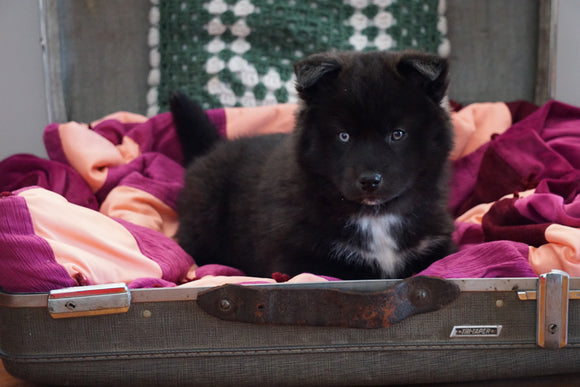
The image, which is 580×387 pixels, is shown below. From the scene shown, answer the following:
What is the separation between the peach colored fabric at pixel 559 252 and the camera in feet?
5.59

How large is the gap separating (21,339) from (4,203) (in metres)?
0.36

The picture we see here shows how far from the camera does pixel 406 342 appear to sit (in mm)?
1590

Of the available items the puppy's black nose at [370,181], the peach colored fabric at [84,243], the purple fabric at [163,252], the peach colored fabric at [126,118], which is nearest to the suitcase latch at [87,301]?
the peach colored fabric at [84,243]

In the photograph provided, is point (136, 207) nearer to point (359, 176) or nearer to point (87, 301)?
point (87, 301)

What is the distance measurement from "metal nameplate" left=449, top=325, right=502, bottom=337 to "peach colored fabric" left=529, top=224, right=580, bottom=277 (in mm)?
283

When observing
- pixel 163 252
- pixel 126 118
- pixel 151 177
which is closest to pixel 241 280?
pixel 163 252

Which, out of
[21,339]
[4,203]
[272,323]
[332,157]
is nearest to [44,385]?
[21,339]

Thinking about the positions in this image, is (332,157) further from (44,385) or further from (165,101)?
(165,101)

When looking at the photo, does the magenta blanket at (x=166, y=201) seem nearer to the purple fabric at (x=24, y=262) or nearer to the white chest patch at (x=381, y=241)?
the purple fabric at (x=24, y=262)

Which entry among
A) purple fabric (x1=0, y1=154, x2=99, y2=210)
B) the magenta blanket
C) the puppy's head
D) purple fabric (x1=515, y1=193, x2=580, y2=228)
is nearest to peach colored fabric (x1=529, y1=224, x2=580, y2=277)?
the magenta blanket

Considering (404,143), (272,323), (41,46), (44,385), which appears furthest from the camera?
(41,46)

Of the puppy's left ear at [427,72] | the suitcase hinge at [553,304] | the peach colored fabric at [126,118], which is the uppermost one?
the puppy's left ear at [427,72]

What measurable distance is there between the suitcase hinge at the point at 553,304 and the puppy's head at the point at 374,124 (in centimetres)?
49

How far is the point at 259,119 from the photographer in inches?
121
